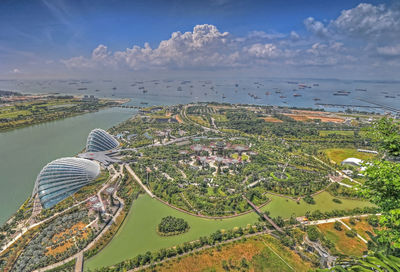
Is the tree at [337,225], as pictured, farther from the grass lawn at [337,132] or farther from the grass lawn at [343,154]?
the grass lawn at [337,132]

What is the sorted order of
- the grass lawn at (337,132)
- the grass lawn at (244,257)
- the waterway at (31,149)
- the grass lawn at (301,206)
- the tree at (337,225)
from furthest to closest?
the grass lawn at (337,132)
the waterway at (31,149)
the grass lawn at (301,206)
the tree at (337,225)
the grass lawn at (244,257)

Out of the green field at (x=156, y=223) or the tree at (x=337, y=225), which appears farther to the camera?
the tree at (x=337, y=225)

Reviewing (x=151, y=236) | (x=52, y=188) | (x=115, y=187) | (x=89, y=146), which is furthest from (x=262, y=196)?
(x=89, y=146)

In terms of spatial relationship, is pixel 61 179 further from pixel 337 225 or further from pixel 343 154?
pixel 343 154

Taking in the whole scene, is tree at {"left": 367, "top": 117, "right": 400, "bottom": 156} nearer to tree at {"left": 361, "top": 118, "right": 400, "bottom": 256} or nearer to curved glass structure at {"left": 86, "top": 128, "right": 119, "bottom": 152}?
tree at {"left": 361, "top": 118, "right": 400, "bottom": 256}

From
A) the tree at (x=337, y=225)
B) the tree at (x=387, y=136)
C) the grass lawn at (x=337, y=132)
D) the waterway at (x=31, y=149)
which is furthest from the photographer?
the grass lawn at (x=337, y=132)

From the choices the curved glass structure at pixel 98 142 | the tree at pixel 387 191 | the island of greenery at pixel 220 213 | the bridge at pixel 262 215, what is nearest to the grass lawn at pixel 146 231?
the island of greenery at pixel 220 213

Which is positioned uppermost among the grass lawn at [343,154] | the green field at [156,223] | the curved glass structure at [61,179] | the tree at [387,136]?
the tree at [387,136]

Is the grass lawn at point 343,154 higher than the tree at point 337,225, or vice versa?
the grass lawn at point 343,154
